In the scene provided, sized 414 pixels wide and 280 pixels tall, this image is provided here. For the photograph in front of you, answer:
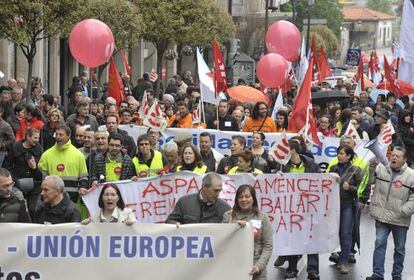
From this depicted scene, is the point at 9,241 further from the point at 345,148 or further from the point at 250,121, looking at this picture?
the point at 250,121

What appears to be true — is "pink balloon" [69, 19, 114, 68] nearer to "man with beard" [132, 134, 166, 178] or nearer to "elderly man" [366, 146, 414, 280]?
"man with beard" [132, 134, 166, 178]

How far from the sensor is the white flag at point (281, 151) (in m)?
12.5

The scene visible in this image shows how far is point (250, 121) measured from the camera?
17656 mm

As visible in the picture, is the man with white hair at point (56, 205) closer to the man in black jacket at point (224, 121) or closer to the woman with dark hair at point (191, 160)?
the woman with dark hair at point (191, 160)

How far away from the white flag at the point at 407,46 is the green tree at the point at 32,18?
25.2 feet

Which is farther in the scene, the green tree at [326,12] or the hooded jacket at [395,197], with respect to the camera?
the green tree at [326,12]

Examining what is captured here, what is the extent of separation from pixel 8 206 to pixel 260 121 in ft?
27.7

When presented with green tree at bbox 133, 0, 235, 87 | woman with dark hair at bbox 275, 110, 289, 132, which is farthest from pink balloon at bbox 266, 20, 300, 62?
woman with dark hair at bbox 275, 110, 289, 132

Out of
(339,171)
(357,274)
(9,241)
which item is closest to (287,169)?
(339,171)

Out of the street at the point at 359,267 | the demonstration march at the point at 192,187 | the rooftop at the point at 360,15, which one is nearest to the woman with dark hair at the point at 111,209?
the demonstration march at the point at 192,187

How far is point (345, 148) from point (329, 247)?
1.07m

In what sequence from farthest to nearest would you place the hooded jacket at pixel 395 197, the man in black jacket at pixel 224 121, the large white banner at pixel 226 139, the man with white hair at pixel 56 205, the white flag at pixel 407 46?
the man in black jacket at pixel 224 121 < the large white banner at pixel 226 139 < the white flag at pixel 407 46 < the hooded jacket at pixel 395 197 < the man with white hair at pixel 56 205

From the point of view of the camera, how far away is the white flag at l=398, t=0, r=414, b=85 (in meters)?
15.4

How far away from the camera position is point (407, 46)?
615 inches
